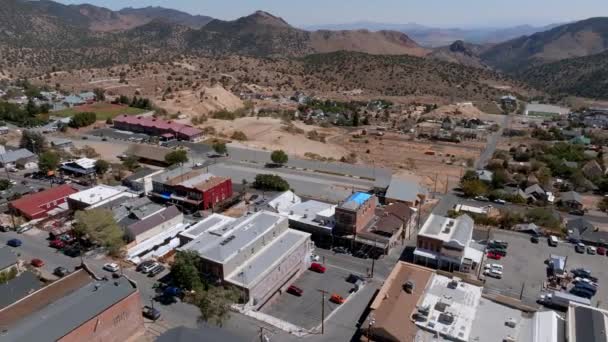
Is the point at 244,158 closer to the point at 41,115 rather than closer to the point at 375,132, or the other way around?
the point at 375,132

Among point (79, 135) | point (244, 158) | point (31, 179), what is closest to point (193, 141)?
point (244, 158)

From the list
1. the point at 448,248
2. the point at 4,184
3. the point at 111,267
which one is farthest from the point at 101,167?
the point at 448,248

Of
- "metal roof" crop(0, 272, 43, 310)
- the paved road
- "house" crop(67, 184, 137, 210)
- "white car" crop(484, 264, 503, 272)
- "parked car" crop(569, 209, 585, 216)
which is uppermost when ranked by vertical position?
→ "house" crop(67, 184, 137, 210)

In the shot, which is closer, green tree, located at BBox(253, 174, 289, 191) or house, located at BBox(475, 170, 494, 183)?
green tree, located at BBox(253, 174, 289, 191)

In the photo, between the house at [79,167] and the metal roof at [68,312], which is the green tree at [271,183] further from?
the metal roof at [68,312]

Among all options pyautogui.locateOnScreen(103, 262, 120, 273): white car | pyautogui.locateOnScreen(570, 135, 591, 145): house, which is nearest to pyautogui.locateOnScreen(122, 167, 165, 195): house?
pyautogui.locateOnScreen(103, 262, 120, 273): white car

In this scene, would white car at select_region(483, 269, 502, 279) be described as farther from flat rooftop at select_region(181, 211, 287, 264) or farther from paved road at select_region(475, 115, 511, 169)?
paved road at select_region(475, 115, 511, 169)

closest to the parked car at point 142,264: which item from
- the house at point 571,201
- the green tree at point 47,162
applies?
the green tree at point 47,162
